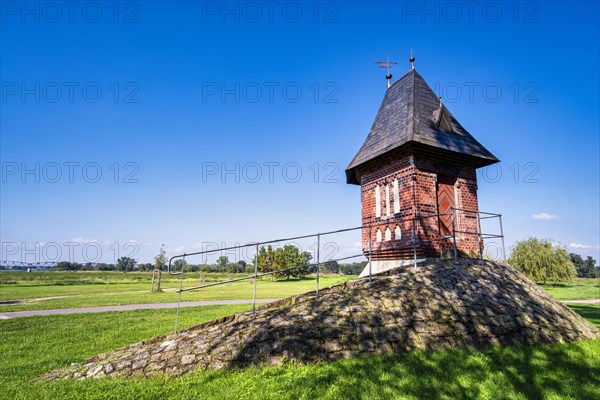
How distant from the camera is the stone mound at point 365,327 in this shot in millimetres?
5500

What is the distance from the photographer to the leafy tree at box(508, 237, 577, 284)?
3909 cm

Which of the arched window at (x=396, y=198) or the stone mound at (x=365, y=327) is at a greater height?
the arched window at (x=396, y=198)

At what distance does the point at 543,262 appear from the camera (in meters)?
39.9

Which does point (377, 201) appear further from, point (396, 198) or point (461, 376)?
point (461, 376)

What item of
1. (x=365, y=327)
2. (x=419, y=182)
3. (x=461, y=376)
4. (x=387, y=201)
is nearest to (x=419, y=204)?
A: (x=419, y=182)

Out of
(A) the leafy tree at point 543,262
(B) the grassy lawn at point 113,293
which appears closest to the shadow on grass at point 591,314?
(B) the grassy lawn at point 113,293

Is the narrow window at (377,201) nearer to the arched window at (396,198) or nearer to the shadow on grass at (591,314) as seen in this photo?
the arched window at (396,198)

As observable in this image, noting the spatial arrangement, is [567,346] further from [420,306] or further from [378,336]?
[378,336]

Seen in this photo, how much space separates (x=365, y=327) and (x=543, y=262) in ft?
150

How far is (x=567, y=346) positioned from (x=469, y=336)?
7.06ft

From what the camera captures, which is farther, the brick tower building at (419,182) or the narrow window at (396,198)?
the narrow window at (396,198)

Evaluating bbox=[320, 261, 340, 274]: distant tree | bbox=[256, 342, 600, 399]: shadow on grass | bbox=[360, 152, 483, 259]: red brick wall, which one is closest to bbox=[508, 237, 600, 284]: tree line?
bbox=[360, 152, 483, 259]: red brick wall

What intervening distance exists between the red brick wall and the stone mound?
2.02 meters

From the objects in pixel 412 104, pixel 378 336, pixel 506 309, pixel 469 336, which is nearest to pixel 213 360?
pixel 378 336
